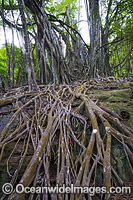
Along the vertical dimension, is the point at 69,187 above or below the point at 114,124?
below

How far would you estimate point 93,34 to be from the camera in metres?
3.49

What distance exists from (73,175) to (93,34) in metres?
3.56

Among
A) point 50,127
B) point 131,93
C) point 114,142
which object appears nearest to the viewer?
point 114,142

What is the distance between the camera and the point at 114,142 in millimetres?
1268

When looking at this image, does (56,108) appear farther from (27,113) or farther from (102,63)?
(102,63)

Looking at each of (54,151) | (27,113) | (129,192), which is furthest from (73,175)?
(27,113)

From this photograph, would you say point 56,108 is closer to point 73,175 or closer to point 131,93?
point 73,175

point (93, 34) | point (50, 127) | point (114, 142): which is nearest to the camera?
point (114, 142)

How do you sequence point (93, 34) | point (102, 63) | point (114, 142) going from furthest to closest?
1. point (102, 63)
2. point (93, 34)
3. point (114, 142)

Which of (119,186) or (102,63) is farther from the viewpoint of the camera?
(102,63)

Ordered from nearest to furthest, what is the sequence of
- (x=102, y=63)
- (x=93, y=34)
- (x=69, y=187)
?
1. (x=69, y=187)
2. (x=93, y=34)
3. (x=102, y=63)

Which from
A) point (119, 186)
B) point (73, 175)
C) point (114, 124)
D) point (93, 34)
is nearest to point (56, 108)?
point (114, 124)

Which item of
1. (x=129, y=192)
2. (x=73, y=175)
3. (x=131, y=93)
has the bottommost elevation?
(x=129, y=192)

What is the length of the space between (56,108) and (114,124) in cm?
81
